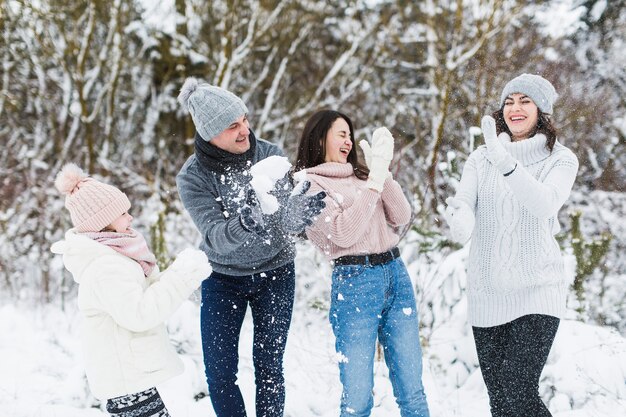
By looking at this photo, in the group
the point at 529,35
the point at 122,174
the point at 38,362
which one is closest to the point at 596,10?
the point at 529,35

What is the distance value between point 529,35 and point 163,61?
7.10m

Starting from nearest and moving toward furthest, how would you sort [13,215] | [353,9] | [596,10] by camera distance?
1. [13,215]
2. [596,10]
3. [353,9]

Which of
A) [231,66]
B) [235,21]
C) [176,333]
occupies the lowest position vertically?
[176,333]

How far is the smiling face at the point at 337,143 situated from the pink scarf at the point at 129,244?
0.94 m

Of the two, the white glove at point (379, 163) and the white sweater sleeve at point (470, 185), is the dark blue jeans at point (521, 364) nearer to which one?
the white sweater sleeve at point (470, 185)

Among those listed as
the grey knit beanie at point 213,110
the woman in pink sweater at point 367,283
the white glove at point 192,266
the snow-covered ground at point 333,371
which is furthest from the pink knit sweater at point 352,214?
the snow-covered ground at point 333,371

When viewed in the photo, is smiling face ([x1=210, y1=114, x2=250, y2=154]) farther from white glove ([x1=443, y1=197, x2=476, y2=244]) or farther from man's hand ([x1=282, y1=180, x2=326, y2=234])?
white glove ([x1=443, y1=197, x2=476, y2=244])

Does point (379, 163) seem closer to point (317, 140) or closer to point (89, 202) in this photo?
point (317, 140)

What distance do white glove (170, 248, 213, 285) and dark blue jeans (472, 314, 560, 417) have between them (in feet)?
4.19

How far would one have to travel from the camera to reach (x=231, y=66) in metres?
9.45

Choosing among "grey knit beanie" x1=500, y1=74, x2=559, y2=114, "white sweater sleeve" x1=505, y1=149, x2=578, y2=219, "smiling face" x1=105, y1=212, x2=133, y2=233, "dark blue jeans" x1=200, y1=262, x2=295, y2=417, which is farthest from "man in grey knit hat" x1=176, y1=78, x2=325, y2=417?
"grey knit beanie" x1=500, y1=74, x2=559, y2=114

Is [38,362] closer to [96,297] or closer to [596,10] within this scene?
[96,297]

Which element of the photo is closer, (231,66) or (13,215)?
(13,215)

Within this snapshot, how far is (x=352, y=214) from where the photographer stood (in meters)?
2.32
